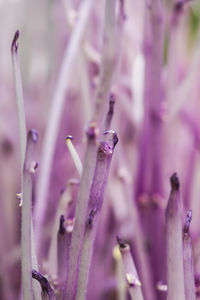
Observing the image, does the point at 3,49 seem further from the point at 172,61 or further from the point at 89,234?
the point at 89,234

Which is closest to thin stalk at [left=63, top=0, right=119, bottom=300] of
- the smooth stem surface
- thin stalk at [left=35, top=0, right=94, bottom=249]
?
the smooth stem surface

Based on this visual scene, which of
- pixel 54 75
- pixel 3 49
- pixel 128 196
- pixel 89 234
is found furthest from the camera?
pixel 3 49

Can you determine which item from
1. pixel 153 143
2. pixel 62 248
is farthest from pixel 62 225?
pixel 153 143

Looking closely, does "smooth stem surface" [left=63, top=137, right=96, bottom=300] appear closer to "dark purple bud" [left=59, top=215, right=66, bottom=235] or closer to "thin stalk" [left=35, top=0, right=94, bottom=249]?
"dark purple bud" [left=59, top=215, right=66, bottom=235]

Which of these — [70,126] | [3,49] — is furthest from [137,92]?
[3,49]

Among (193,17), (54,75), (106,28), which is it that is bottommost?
(106,28)

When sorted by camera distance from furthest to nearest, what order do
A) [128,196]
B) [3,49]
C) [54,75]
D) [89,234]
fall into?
[3,49], [54,75], [128,196], [89,234]
